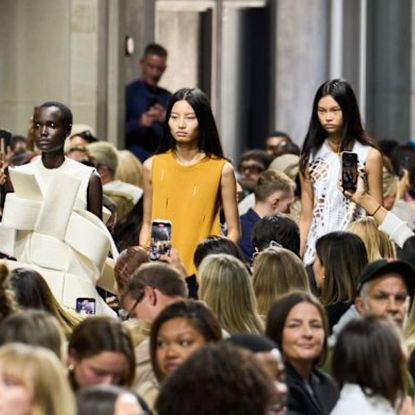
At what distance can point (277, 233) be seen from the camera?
50.6 feet

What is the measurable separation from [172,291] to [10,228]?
9.43ft

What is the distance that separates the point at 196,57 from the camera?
38531mm

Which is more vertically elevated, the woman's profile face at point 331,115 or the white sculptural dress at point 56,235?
the woman's profile face at point 331,115

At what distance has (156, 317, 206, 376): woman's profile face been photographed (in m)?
11.0

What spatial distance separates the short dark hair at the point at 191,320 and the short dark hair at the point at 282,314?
0.42 meters

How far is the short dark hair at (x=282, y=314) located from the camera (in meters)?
11.6

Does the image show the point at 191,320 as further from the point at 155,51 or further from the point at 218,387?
the point at 155,51

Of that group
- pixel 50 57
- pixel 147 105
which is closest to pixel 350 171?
pixel 50 57

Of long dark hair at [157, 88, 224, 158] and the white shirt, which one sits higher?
long dark hair at [157, 88, 224, 158]

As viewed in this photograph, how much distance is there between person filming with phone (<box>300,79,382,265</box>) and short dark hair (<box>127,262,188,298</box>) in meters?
3.64

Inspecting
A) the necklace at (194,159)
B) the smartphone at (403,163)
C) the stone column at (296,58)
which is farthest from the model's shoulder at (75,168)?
the stone column at (296,58)

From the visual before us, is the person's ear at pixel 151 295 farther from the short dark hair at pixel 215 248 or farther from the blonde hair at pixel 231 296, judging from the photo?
the short dark hair at pixel 215 248

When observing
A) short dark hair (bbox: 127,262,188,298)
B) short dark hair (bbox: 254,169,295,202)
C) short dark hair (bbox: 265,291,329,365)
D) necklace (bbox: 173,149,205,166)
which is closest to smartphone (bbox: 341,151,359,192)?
necklace (bbox: 173,149,205,166)

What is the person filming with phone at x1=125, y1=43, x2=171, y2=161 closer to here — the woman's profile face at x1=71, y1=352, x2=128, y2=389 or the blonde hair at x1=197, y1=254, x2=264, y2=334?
the blonde hair at x1=197, y1=254, x2=264, y2=334
